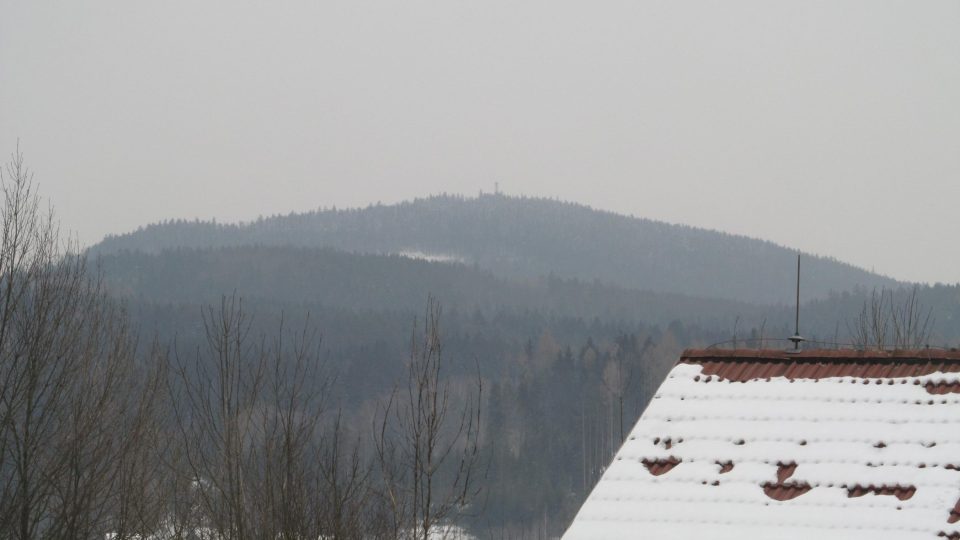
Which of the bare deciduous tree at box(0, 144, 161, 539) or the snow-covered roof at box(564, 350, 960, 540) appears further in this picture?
the bare deciduous tree at box(0, 144, 161, 539)

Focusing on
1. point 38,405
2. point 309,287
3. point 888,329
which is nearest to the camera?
point 38,405

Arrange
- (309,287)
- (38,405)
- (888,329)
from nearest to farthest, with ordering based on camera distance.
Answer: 1. (38,405)
2. (888,329)
3. (309,287)

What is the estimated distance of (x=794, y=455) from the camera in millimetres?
10031

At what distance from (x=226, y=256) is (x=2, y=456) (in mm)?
182623

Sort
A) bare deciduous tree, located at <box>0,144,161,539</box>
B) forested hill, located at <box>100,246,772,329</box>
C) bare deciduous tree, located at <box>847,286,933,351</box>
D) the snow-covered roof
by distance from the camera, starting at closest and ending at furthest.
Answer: the snow-covered roof < bare deciduous tree, located at <box>0,144,161,539</box> < bare deciduous tree, located at <box>847,286,933,351</box> < forested hill, located at <box>100,246,772,329</box>

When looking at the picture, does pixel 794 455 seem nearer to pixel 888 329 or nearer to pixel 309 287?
pixel 888 329

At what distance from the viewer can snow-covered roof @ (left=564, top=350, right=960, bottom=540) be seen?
30.9 feet

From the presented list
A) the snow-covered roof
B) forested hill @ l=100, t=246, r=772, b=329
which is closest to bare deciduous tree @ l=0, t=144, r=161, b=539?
the snow-covered roof

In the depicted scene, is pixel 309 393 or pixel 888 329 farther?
pixel 888 329

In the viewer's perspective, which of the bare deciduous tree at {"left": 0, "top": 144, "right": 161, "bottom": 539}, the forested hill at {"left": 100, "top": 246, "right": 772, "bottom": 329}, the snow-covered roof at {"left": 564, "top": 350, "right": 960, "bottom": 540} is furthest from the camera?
the forested hill at {"left": 100, "top": 246, "right": 772, "bottom": 329}

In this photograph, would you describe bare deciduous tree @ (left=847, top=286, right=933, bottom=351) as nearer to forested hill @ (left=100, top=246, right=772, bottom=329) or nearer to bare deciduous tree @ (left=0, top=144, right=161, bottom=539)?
bare deciduous tree @ (left=0, top=144, right=161, bottom=539)

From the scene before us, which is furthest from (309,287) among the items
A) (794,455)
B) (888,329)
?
(794,455)

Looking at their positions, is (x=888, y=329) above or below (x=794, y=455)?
above

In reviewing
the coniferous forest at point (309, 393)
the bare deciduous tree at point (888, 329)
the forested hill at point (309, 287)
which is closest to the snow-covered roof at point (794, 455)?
the coniferous forest at point (309, 393)
